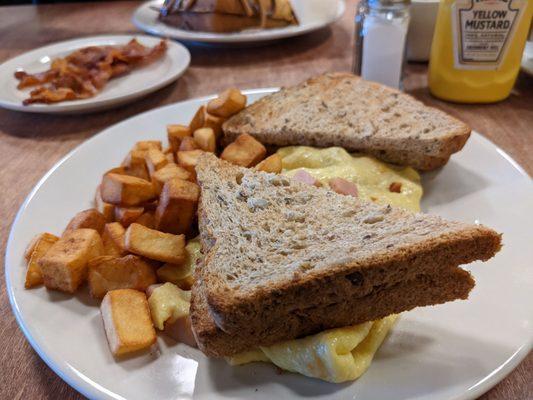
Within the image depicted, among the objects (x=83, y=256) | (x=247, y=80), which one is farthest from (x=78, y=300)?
(x=247, y=80)

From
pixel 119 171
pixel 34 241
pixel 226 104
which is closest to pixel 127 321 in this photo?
pixel 34 241

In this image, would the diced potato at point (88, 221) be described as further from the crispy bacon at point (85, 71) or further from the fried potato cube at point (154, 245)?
the crispy bacon at point (85, 71)

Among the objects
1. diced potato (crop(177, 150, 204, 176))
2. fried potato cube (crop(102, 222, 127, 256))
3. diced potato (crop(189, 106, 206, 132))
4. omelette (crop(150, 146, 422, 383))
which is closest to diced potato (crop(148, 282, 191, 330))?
omelette (crop(150, 146, 422, 383))

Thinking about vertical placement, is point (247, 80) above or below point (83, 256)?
below

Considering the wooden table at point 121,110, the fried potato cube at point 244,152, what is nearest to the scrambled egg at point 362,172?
the fried potato cube at point 244,152

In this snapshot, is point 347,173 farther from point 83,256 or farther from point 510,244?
point 83,256

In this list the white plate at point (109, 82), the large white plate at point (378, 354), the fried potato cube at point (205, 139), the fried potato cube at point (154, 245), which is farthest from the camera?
the white plate at point (109, 82)

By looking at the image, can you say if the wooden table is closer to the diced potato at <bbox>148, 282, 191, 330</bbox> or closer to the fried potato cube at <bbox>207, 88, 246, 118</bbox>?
the diced potato at <bbox>148, 282, 191, 330</bbox>
